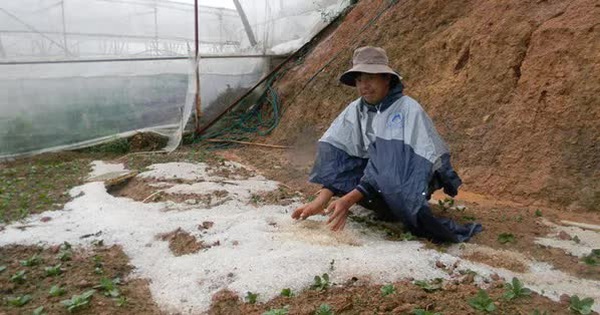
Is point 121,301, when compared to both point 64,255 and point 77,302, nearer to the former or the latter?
point 77,302

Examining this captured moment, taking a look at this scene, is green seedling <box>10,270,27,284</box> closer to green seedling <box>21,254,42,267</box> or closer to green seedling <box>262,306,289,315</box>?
green seedling <box>21,254,42,267</box>

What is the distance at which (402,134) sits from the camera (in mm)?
2564

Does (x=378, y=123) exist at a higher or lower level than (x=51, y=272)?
higher

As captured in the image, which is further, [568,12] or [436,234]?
[568,12]

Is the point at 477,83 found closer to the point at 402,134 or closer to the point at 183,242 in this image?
the point at 402,134

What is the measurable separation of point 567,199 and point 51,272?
11.3 ft

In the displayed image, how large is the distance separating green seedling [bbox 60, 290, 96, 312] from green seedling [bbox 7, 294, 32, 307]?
20 cm

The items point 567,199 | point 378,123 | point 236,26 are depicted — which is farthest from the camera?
point 236,26

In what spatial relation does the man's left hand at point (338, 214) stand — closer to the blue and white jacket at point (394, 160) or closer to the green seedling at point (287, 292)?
the blue and white jacket at point (394, 160)

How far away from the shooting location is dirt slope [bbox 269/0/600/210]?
3631 millimetres

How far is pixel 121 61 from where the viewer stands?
24.5 ft

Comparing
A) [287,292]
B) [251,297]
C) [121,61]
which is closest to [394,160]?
[287,292]

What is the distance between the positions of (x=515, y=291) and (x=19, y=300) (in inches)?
80.5

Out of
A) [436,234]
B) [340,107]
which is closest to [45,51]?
[340,107]
